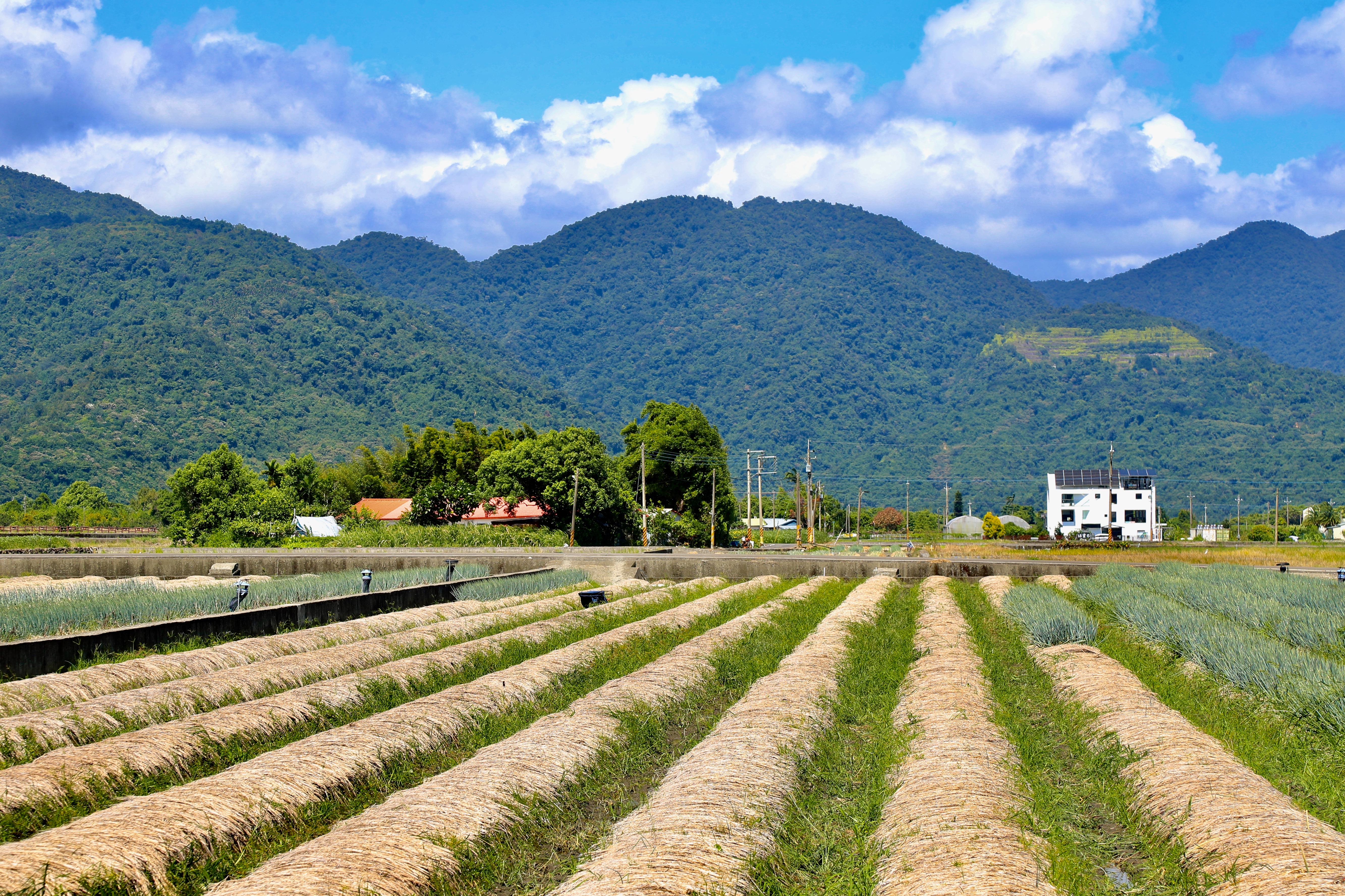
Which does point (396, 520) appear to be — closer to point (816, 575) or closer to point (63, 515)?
point (63, 515)

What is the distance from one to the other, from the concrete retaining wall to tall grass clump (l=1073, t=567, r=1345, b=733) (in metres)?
15.9

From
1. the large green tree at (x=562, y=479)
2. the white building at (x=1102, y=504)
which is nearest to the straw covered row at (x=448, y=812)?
the large green tree at (x=562, y=479)

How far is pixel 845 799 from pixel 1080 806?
2058mm

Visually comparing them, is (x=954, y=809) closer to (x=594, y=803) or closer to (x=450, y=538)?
(x=594, y=803)

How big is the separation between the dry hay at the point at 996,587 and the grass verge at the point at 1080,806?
40.8 ft

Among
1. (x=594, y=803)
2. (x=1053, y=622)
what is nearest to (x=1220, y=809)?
(x=594, y=803)

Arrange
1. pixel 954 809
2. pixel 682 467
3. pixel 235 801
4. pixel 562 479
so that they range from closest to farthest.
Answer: pixel 954 809 → pixel 235 801 → pixel 562 479 → pixel 682 467

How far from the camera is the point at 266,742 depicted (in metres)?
10.8

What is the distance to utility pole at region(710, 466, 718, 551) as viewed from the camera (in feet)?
236

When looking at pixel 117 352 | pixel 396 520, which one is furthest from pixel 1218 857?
pixel 117 352

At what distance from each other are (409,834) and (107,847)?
1956 mm

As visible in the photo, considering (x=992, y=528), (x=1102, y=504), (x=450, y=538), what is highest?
(x=1102, y=504)

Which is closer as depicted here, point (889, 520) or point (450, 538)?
point (450, 538)

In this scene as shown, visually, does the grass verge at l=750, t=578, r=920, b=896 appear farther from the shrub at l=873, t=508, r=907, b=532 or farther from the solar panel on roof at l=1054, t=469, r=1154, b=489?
the shrub at l=873, t=508, r=907, b=532
